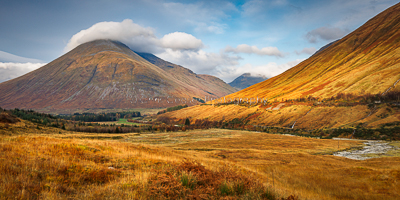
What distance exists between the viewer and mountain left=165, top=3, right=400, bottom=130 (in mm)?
73500

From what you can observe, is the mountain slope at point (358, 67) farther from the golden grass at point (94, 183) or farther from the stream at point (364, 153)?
the golden grass at point (94, 183)

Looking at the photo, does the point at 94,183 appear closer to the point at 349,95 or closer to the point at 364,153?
the point at 364,153

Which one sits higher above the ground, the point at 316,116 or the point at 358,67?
the point at 358,67

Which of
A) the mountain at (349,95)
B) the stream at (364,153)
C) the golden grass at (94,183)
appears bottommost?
the stream at (364,153)

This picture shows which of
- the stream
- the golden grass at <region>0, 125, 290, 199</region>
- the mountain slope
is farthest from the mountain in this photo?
the golden grass at <region>0, 125, 290, 199</region>

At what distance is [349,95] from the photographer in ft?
307

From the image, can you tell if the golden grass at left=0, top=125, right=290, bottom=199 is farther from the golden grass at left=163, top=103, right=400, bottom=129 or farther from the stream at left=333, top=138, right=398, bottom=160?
the golden grass at left=163, top=103, right=400, bottom=129

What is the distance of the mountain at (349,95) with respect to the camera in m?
73.5

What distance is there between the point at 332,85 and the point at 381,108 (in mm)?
49022

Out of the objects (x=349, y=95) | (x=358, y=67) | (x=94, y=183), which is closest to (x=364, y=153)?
(x=94, y=183)

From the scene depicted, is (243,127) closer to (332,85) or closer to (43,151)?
(332,85)

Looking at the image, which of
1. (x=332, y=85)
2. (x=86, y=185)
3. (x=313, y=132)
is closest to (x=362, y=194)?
(x=86, y=185)

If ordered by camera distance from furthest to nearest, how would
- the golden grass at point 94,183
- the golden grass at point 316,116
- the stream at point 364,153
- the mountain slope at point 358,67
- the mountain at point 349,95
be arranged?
the mountain slope at point 358,67, the mountain at point 349,95, the golden grass at point 316,116, the stream at point 364,153, the golden grass at point 94,183

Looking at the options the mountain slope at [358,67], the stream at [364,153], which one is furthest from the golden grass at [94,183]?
the mountain slope at [358,67]
